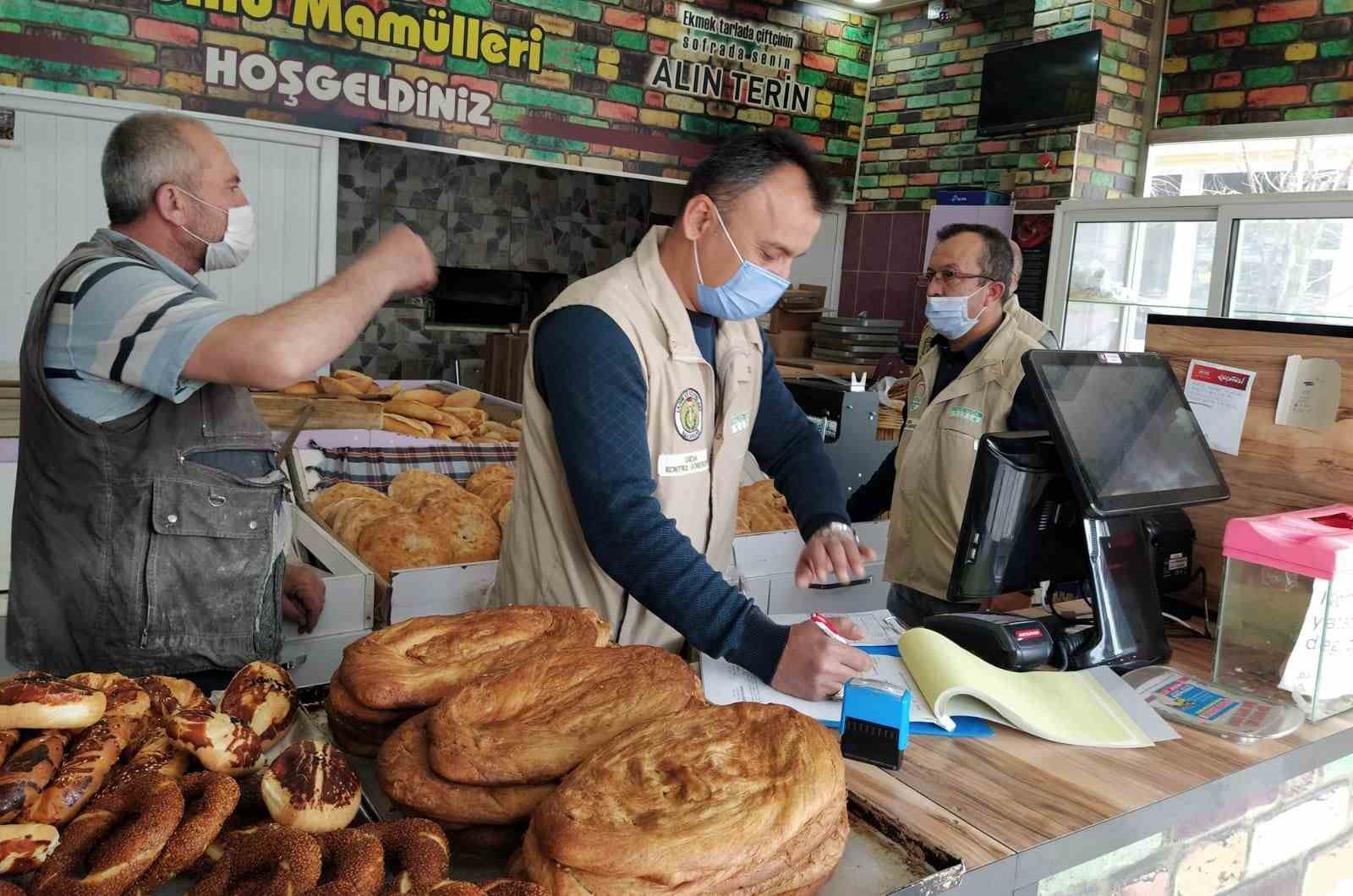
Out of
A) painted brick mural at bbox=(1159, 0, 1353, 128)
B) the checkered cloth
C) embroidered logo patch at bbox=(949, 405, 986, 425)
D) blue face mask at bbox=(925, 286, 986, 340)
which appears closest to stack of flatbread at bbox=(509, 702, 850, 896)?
embroidered logo patch at bbox=(949, 405, 986, 425)

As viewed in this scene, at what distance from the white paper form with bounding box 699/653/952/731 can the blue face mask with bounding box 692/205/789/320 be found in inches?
27.2

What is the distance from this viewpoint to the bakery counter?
129cm

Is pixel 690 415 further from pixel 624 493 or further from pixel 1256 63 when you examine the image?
pixel 1256 63

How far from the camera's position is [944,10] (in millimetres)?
7648

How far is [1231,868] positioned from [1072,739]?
0.36 meters

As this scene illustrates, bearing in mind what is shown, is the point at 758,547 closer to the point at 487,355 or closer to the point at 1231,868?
the point at 1231,868

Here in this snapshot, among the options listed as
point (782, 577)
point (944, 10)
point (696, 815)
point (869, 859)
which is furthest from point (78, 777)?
point (944, 10)

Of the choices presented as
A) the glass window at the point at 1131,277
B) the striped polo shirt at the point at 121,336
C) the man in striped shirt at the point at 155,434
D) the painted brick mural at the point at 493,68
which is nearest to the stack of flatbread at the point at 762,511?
the man in striped shirt at the point at 155,434

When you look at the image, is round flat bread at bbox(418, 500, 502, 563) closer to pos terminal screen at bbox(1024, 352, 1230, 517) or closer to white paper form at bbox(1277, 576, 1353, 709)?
pos terminal screen at bbox(1024, 352, 1230, 517)

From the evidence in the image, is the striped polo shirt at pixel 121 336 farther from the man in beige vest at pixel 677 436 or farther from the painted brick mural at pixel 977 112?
the painted brick mural at pixel 977 112

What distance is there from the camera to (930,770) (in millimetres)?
1444

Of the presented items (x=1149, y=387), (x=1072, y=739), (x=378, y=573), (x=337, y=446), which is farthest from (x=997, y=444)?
(x=337, y=446)

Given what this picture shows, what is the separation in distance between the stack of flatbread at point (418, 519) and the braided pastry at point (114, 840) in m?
1.81

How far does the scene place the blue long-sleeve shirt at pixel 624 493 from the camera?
166 centimetres
